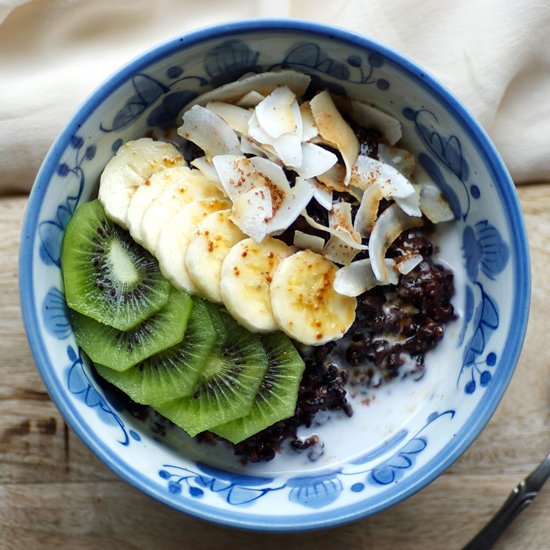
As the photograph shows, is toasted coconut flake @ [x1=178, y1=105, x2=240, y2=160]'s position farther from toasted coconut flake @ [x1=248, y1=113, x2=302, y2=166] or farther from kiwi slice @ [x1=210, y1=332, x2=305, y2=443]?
kiwi slice @ [x1=210, y1=332, x2=305, y2=443]

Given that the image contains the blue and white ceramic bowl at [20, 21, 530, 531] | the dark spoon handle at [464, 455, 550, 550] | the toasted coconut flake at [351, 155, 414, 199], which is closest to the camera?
the blue and white ceramic bowl at [20, 21, 530, 531]

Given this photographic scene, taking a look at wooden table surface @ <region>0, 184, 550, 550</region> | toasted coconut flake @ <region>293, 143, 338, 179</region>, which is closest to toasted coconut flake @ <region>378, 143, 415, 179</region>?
toasted coconut flake @ <region>293, 143, 338, 179</region>

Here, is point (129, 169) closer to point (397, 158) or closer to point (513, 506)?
point (397, 158)

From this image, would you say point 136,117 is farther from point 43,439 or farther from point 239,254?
point 43,439

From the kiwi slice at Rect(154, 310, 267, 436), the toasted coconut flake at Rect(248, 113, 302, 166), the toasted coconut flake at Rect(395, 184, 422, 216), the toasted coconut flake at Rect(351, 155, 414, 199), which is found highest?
the toasted coconut flake at Rect(248, 113, 302, 166)

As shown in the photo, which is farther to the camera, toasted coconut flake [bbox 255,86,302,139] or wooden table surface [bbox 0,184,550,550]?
wooden table surface [bbox 0,184,550,550]

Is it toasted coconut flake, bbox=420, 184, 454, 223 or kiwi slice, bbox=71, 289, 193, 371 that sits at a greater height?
toasted coconut flake, bbox=420, 184, 454, 223

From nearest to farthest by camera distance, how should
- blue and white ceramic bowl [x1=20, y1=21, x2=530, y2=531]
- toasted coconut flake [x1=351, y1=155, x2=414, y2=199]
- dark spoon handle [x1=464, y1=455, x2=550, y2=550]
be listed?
blue and white ceramic bowl [x1=20, y1=21, x2=530, y2=531] → toasted coconut flake [x1=351, y1=155, x2=414, y2=199] → dark spoon handle [x1=464, y1=455, x2=550, y2=550]

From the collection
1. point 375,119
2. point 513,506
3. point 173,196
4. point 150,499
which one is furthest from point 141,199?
point 513,506
